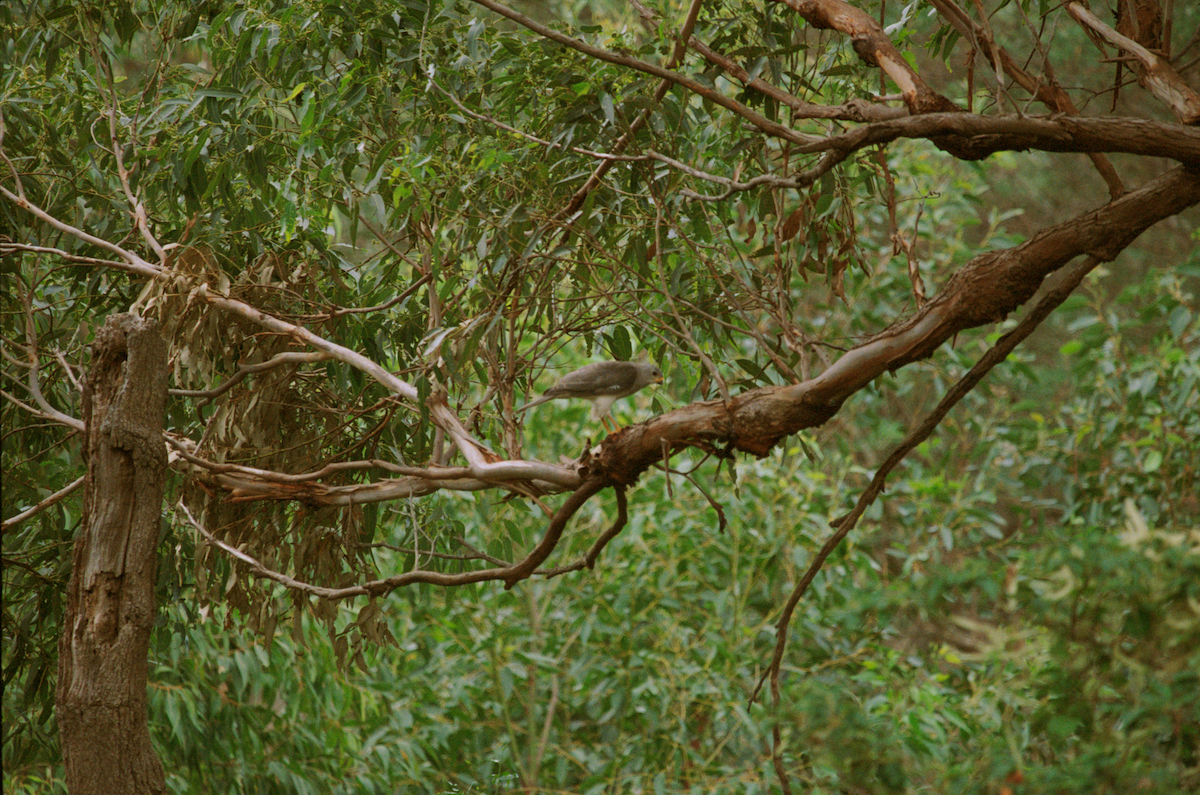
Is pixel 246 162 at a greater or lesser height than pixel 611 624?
greater

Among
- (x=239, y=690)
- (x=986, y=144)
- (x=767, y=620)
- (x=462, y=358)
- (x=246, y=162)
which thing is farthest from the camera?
(x=767, y=620)

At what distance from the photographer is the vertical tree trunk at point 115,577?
92.6 inches

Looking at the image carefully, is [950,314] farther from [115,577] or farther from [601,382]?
[115,577]

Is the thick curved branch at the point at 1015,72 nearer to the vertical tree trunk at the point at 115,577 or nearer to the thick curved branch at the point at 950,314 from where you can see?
the thick curved branch at the point at 950,314

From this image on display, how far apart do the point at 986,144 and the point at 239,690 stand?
349 centimetres

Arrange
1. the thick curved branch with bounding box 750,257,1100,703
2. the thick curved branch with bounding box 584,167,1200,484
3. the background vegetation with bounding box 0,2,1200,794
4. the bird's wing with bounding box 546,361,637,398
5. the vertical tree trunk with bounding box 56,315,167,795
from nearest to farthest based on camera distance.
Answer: the background vegetation with bounding box 0,2,1200,794 < the thick curved branch with bounding box 584,167,1200,484 < the thick curved branch with bounding box 750,257,1100,703 < the vertical tree trunk with bounding box 56,315,167,795 < the bird's wing with bounding box 546,361,637,398

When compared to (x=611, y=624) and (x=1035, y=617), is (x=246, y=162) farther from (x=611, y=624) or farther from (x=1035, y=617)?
(x=611, y=624)


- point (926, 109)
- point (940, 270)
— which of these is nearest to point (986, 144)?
point (926, 109)

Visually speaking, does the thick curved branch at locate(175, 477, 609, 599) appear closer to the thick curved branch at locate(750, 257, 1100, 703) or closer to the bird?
the thick curved branch at locate(750, 257, 1100, 703)

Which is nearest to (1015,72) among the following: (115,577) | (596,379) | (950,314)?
(950,314)

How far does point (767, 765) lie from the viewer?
4621mm

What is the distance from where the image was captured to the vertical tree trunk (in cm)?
235

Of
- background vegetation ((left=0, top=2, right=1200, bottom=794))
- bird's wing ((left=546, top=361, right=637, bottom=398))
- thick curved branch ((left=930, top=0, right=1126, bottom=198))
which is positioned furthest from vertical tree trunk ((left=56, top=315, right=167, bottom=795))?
thick curved branch ((left=930, top=0, right=1126, bottom=198))

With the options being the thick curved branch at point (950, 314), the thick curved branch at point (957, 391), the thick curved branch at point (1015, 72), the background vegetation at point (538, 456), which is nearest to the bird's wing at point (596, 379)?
the background vegetation at point (538, 456)
